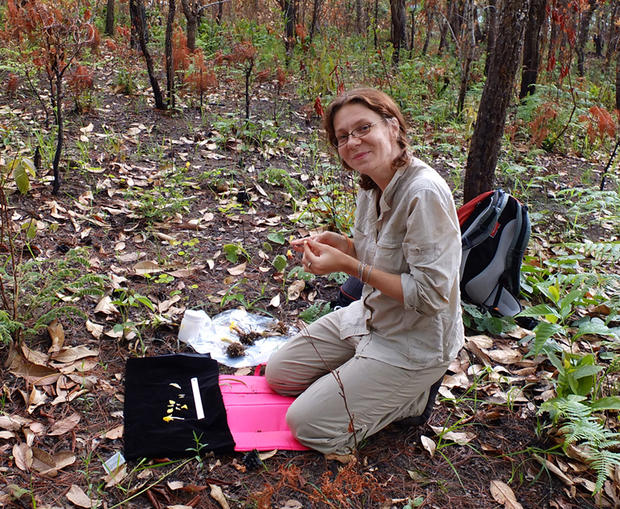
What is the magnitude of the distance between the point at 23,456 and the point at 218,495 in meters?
0.82

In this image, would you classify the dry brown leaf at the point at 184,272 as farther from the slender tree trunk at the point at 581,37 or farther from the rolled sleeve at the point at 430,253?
the slender tree trunk at the point at 581,37

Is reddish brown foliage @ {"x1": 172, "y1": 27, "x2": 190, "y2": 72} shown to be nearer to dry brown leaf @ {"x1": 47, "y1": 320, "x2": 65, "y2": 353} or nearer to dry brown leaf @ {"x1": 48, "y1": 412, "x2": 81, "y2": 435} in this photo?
dry brown leaf @ {"x1": 47, "y1": 320, "x2": 65, "y2": 353}

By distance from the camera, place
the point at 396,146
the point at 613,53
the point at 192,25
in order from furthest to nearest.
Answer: the point at 613,53 < the point at 192,25 < the point at 396,146

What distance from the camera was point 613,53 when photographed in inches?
492

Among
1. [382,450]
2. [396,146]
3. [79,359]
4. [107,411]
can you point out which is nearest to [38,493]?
[107,411]

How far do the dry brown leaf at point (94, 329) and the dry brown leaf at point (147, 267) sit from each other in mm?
572

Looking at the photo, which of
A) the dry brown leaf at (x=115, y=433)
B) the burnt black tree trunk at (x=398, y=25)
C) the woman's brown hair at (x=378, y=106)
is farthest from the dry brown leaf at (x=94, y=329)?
the burnt black tree trunk at (x=398, y=25)

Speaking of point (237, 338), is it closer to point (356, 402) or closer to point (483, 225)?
point (356, 402)

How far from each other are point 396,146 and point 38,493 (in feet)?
6.51

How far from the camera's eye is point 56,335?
2791 mm

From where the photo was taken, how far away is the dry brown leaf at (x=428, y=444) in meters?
2.40

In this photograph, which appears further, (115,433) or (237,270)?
(237,270)

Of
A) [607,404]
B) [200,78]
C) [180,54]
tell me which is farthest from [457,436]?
[180,54]

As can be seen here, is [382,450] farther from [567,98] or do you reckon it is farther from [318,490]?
[567,98]
